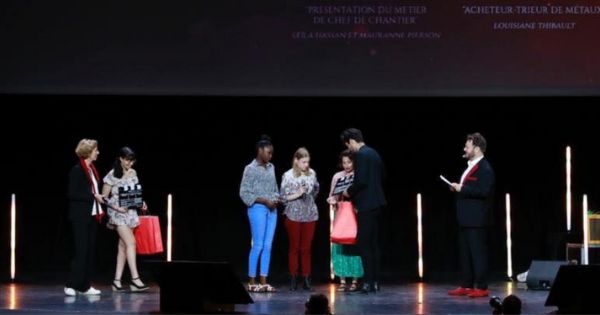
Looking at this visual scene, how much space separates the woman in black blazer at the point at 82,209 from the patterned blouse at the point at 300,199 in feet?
4.91

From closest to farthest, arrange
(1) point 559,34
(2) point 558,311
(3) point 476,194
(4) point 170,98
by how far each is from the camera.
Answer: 1. (2) point 558,311
2. (3) point 476,194
3. (1) point 559,34
4. (4) point 170,98

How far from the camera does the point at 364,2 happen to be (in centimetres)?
997

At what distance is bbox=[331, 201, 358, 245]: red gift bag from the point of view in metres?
8.93

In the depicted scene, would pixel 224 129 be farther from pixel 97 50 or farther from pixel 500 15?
pixel 500 15

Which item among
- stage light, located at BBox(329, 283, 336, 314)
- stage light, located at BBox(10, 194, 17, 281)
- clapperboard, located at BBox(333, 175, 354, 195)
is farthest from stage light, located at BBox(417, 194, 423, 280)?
stage light, located at BBox(10, 194, 17, 281)

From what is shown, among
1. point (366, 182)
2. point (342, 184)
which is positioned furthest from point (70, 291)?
point (366, 182)

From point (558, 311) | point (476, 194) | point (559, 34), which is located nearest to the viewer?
point (558, 311)

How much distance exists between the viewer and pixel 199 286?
23.1ft

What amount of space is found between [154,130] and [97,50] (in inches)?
49.4

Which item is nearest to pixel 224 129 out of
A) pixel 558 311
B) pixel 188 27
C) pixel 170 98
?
pixel 170 98

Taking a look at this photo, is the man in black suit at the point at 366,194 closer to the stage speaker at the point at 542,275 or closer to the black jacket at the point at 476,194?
the black jacket at the point at 476,194

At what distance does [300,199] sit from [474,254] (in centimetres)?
147

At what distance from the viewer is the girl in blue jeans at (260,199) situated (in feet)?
29.3

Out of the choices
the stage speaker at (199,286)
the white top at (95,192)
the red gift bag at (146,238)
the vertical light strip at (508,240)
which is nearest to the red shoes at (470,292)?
the vertical light strip at (508,240)
